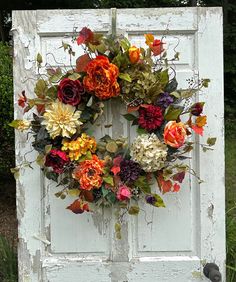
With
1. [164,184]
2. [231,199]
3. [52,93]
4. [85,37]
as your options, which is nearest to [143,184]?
[164,184]

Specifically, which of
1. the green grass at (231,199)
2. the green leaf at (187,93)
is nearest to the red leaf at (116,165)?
the green leaf at (187,93)

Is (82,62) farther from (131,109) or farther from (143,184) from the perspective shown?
(143,184)

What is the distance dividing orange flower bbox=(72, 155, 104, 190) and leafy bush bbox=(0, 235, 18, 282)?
102 cm

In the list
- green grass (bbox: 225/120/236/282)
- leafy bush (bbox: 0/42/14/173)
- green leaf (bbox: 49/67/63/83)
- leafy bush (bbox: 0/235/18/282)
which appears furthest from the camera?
leafy bush (bbox: 0/42/14/173)

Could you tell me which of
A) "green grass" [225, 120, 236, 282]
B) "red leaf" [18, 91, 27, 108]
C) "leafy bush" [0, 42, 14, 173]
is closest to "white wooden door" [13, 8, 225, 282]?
"red leaf" [18, 91, 27, 108]

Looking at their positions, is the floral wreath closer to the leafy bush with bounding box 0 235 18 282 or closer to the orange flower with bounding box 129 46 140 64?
the orange flower with bounding box 129 46 140 64

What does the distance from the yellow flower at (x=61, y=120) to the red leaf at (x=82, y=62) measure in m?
0.19

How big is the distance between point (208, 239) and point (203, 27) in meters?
1.06

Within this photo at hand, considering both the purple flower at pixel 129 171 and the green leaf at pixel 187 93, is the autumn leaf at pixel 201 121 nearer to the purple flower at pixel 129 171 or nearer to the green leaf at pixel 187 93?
the green leaf at pixel 187 93

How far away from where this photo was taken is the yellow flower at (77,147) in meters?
2.30

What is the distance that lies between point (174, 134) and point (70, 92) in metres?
0.51

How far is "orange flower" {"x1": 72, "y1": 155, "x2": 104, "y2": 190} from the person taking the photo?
228 cm

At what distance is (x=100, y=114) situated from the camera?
2379mm

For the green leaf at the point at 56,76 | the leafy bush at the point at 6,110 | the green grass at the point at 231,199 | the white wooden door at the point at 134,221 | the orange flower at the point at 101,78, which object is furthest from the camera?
the leafy bush at the point at 6,110
